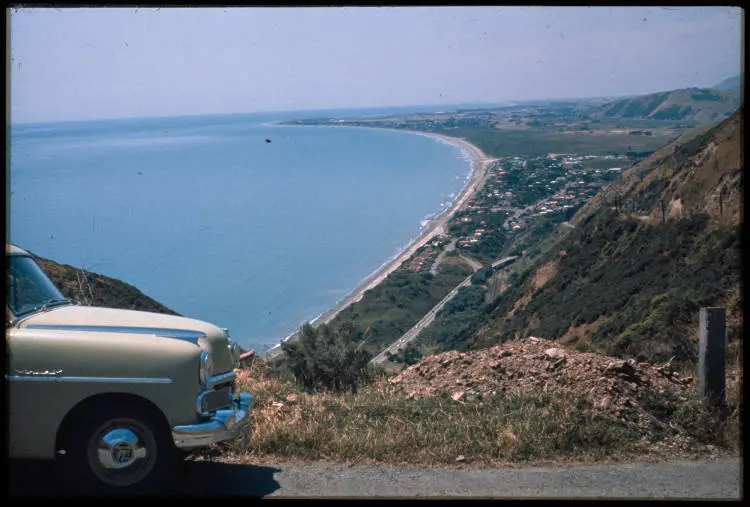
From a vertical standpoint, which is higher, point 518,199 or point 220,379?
point 220,379

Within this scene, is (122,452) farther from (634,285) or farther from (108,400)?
(634,285)

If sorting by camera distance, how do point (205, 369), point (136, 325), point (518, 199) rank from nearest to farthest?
point (205, 369) → point (136, 325) → point (518, 199)

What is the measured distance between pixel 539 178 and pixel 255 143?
1896 inches

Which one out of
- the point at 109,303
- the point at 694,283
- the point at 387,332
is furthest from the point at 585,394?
the point at 387,332

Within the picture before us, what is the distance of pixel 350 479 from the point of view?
16.8ft

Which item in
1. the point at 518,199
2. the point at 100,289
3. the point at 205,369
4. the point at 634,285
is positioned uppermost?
the point at 205,369

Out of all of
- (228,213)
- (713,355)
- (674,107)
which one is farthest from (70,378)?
(674,107)

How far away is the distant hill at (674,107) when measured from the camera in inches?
2526

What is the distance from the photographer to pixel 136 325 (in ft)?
16.0

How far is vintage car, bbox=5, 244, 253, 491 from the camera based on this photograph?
4.54 metres

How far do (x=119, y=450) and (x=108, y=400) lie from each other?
32cm

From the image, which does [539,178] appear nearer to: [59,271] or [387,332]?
[387,332]

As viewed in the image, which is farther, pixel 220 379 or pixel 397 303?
pixel 397 303

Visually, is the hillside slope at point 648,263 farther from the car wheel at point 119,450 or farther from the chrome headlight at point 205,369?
the car wheel at point 119,450
